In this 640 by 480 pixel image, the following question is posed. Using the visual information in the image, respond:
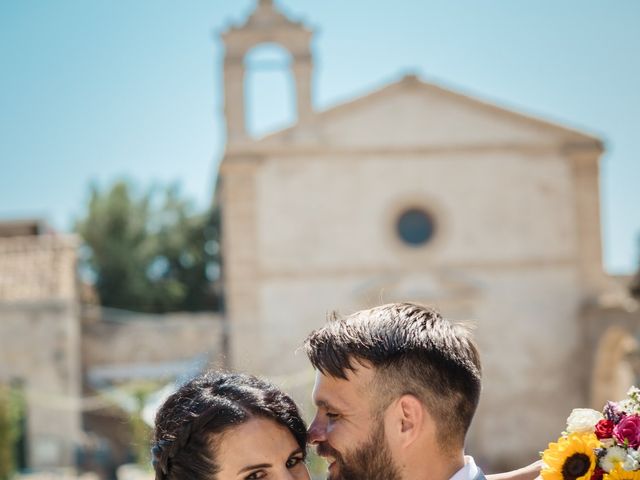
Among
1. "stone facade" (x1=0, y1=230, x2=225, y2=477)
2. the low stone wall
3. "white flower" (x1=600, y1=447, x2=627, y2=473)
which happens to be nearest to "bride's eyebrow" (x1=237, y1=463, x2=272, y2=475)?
"white flower" (x1=600, y1=447, x2=627, y2=473)

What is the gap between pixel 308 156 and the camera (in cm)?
1781

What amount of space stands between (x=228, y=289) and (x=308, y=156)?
3077mm

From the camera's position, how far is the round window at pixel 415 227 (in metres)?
18.1

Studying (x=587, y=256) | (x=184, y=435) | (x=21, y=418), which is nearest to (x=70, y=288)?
(x=21, y=418)

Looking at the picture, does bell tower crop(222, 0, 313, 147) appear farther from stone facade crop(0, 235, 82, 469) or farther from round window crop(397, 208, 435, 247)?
stone facade crop(0, 235, 82, 469)

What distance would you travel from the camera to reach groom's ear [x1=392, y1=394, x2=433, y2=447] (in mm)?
1911

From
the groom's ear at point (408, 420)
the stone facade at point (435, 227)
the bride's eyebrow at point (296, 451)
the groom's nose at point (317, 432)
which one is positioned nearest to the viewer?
the groom's ear at point (408, 420)

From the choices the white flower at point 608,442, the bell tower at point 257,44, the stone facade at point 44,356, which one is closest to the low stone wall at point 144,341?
the stone facade at point 44,356

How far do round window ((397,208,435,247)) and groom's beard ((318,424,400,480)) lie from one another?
16.2 metres

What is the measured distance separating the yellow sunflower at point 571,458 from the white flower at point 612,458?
0.03m

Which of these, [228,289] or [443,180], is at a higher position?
[443,180]

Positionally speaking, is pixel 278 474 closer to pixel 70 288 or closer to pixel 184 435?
pixel 184 435

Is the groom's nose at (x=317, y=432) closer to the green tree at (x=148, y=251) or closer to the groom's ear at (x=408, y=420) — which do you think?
the groom's ear at (x=408, y=420)

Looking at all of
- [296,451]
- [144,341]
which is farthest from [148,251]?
[296,451]
